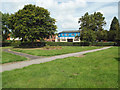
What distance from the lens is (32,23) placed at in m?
24.5

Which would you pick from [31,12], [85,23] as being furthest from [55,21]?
[85,23]

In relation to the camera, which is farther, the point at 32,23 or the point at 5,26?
the point at 5,26

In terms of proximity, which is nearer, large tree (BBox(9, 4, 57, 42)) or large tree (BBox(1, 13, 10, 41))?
large tree (BBox(9, 4, 57, 42))

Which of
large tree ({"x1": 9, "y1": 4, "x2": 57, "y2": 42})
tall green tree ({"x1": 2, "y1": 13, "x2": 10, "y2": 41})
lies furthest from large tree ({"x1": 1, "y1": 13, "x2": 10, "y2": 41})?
large tree ({"x1": 9, "y1": 4, "x2": 57, "y2": 42})

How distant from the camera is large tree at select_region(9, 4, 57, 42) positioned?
23578 mm

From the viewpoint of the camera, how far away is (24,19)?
930 inches

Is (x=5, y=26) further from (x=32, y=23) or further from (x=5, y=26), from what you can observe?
(x=32, y=23)

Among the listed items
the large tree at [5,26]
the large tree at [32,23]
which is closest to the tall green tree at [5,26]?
the large tree at [5,26]

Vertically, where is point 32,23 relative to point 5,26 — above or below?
below

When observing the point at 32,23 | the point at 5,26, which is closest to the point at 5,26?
the point at 5,26

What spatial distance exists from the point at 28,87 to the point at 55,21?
26.4m

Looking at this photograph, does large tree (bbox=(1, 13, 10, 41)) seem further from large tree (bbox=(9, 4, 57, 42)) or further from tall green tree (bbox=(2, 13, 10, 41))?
large tree (bbox=(9, 4, 57, 42))

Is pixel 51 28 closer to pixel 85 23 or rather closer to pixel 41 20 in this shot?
pixel 41 20

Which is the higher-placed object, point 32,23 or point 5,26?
point 5,26
